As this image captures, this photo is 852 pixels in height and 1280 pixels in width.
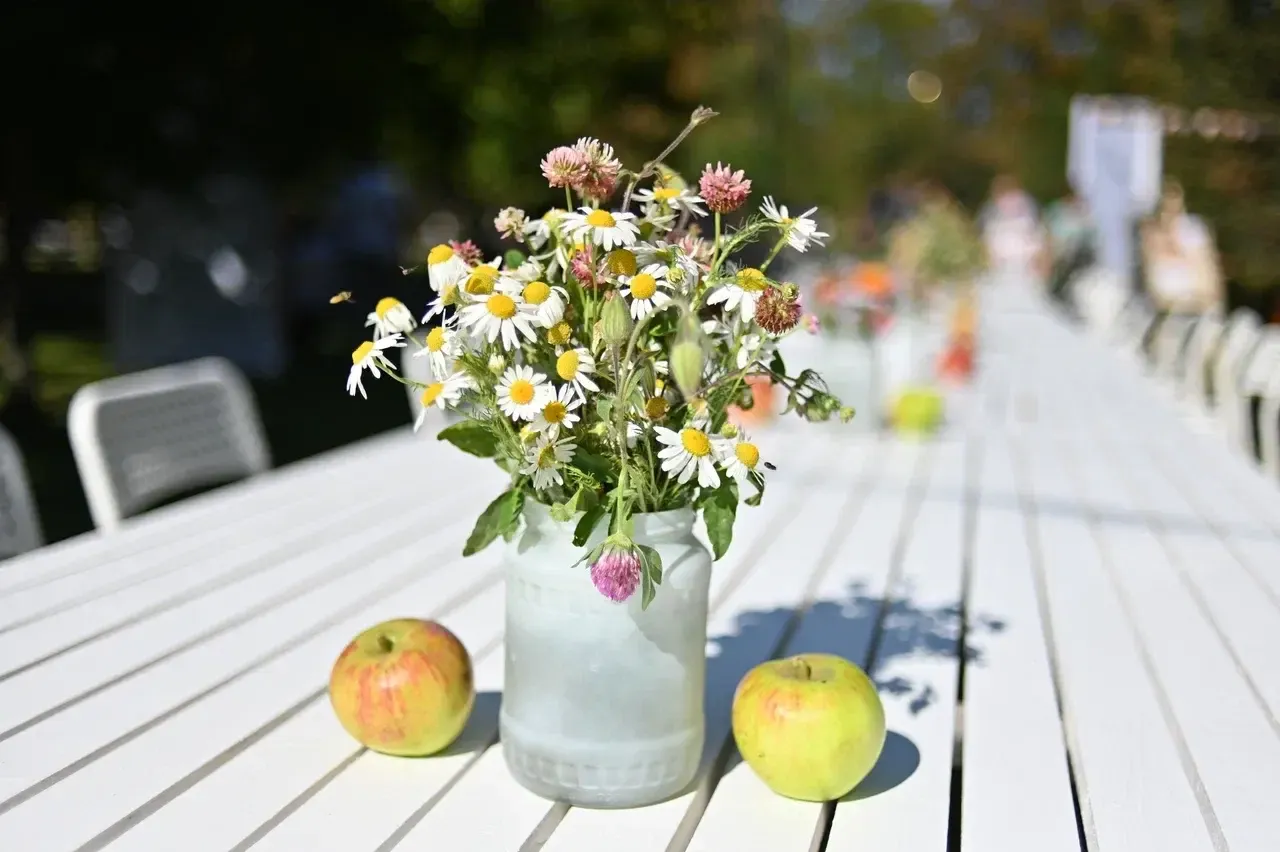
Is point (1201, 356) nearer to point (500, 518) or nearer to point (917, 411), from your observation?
point (917, 411)

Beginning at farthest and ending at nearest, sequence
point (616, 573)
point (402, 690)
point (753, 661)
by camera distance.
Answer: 1. point (753, 661)
2. point (402, 690)
3. point (616, 573)

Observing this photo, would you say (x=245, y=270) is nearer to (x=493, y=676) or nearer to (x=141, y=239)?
(x=141, y=239)

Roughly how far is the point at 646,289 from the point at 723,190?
120 millimetres

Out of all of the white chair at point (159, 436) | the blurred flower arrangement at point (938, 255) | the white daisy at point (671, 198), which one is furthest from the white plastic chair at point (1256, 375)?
the white daisy at point (671, 198)

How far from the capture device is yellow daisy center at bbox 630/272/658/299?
104 centimetres

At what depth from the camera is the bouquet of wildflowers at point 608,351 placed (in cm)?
105

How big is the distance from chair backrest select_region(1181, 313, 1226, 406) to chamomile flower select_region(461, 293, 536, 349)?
390 cm

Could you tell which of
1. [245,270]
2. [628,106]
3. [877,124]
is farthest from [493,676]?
[877,124]

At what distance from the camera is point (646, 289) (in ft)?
3.40

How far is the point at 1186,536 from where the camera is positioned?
2268mm

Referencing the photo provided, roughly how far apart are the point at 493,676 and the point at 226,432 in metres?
1.28

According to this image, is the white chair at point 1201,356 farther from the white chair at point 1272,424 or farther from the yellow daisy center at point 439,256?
the yellow daisy center at point 439,256

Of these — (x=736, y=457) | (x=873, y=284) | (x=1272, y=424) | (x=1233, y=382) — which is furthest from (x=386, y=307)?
(x=1233, y=382)

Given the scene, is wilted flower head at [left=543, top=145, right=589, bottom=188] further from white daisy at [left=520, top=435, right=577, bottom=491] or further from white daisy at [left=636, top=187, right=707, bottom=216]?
white daisy at [left=520, top=435, right=577, bottom=491]
